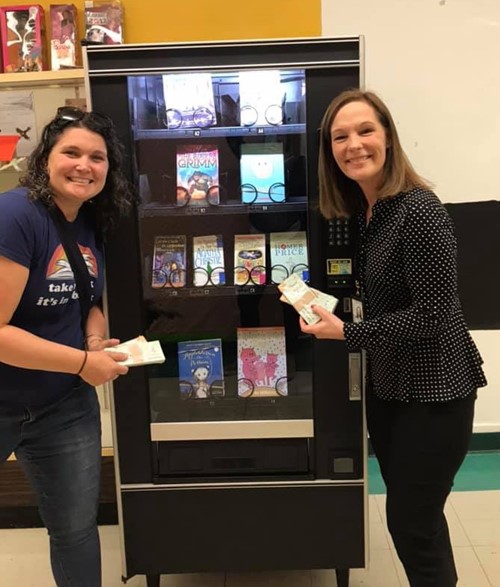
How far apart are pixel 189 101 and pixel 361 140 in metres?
0.74

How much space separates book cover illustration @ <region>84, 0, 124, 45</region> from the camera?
8.21 ft

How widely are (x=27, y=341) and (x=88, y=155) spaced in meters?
0.54

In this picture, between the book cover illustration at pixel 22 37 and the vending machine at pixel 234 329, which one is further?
the book cover illustration at pixel 22 37

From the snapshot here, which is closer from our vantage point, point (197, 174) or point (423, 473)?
point (423, 473)

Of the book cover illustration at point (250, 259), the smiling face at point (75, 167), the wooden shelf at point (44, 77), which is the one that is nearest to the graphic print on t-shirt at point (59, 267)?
the smiling face at point (75, 167)

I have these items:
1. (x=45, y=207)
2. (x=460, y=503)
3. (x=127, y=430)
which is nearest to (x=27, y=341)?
(x=45, y=207)

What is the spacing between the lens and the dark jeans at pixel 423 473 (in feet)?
5.13

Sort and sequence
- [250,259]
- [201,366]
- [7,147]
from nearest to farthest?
[250,259], [201,366], [7,147]

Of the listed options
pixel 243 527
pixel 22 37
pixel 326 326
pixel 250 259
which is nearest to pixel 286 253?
pixel 250 259

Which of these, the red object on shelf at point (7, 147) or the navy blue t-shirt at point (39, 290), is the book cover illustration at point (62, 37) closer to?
the red object on shelf at point (7, 147)

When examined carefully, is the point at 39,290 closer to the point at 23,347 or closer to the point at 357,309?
the point at 23,347

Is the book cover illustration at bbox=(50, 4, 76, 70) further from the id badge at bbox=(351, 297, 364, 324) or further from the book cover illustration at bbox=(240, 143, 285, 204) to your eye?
the id badge at bbox=(351, 297, 364, 324)

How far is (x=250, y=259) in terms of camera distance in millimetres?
2123

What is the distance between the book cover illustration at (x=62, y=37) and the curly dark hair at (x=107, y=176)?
3.19 ft
